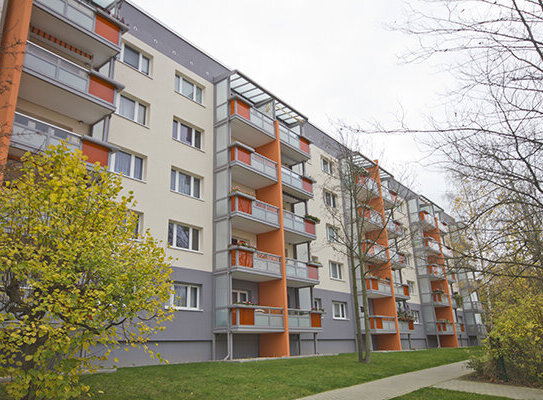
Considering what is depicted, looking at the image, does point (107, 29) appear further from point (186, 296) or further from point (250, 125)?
point (186, 296)

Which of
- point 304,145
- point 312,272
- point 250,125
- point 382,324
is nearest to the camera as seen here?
point 250,125

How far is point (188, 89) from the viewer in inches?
852

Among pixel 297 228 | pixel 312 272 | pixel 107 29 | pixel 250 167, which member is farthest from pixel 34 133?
pixel 312 272

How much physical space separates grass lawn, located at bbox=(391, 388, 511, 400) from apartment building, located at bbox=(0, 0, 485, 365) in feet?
11.3

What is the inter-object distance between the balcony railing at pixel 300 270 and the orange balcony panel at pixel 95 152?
10880 mm

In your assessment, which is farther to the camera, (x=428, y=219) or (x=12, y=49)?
(x=428, y=219)

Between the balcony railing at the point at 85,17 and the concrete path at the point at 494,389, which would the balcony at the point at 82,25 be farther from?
the concrete path at the point at 494,389

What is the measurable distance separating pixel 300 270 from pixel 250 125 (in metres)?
8.40

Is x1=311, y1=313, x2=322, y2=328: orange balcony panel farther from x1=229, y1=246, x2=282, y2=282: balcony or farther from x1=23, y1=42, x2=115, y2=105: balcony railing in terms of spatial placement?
x1=23, y1=42, x2=115, y2=105: balcony railing

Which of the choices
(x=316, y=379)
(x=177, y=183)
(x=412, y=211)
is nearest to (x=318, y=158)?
(x=177, y=183)

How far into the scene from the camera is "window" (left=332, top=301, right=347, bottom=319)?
27.3 m

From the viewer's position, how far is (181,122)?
20.6m

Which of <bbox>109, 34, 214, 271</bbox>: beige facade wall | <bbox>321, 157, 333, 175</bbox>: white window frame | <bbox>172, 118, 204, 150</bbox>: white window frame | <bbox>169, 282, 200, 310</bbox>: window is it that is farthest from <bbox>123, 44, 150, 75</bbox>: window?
<bbox>321, 157, 333, 175</bbox>: white window frame

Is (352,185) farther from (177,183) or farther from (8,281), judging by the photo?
(8,281)
